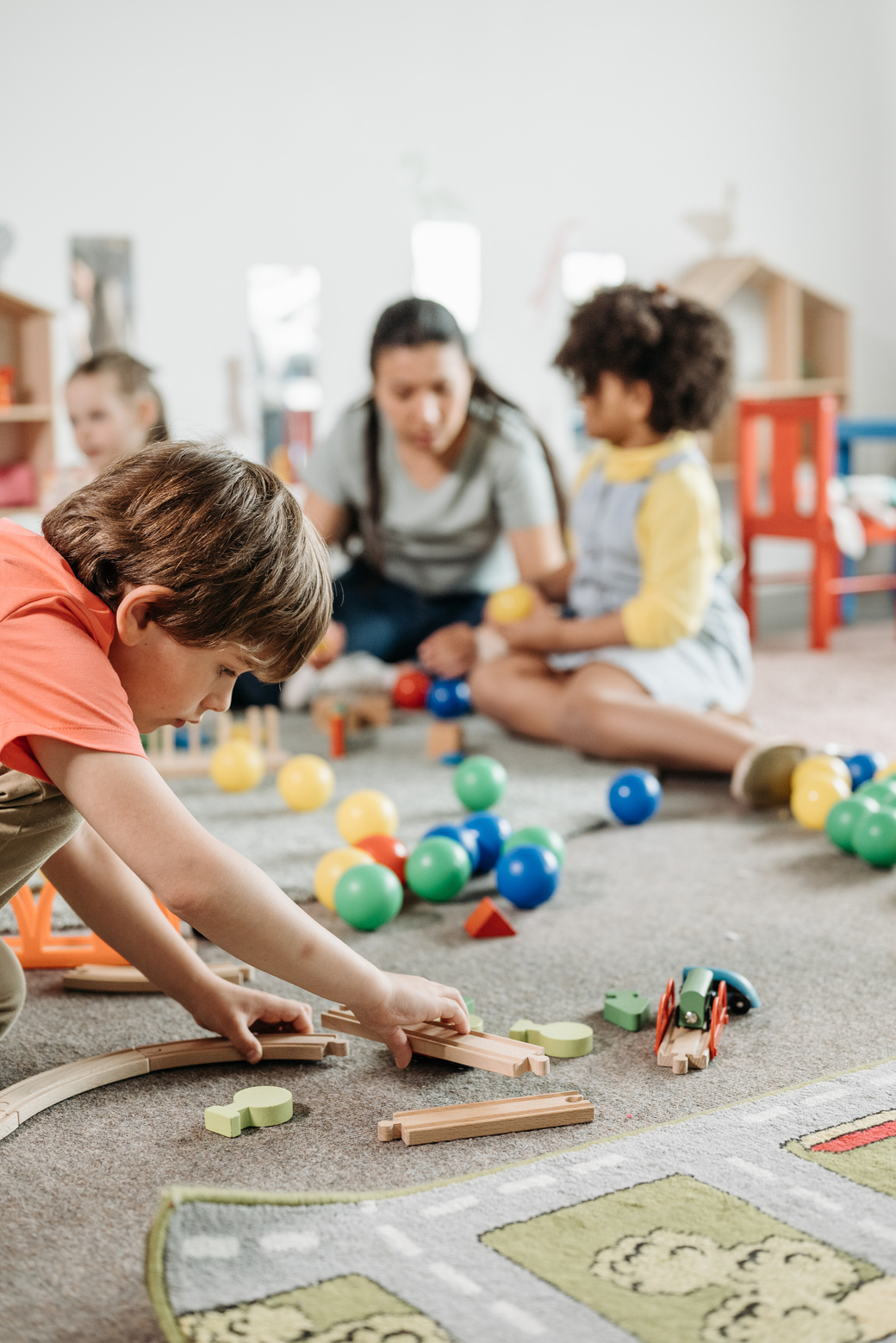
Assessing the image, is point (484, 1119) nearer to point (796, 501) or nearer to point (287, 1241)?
point (287, 1241)

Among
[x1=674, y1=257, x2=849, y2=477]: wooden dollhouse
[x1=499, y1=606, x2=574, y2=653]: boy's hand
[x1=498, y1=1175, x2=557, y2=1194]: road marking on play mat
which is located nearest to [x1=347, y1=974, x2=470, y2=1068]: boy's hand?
[x1=498, y1=1175, x2=557, y2=1194]: road marking on play mat

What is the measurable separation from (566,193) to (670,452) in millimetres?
1701

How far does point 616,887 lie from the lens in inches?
56.4

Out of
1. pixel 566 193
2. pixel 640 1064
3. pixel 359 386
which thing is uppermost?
pixel 566 193

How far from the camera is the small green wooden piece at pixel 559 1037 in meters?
1.02

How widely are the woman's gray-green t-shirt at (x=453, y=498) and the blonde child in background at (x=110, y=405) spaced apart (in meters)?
0.32

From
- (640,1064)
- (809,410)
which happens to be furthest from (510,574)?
(640,1064)

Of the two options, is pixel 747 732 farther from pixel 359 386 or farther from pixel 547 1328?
pixel 359 386

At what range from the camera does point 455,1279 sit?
0.71m

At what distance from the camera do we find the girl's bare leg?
1.84 metres

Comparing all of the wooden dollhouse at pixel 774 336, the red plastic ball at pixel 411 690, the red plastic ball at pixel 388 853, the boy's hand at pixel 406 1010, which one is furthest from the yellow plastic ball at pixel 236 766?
the wooden dollhouse at pixel 774 336

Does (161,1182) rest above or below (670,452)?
below

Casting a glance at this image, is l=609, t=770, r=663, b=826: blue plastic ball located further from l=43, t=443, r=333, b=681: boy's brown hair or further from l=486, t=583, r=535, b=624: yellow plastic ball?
l=43, t=443, r=333, b=681: boy's brown hair

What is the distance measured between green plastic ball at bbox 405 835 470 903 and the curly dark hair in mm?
925
